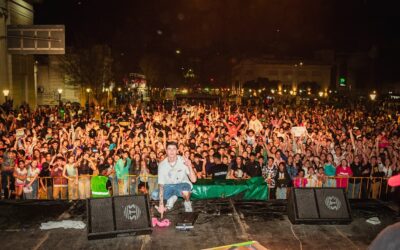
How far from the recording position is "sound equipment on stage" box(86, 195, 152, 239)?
6133mm

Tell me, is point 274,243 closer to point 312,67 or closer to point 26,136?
point 26,136

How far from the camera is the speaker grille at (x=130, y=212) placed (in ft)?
20.5

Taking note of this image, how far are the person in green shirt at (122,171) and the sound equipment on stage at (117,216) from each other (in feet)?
10.6

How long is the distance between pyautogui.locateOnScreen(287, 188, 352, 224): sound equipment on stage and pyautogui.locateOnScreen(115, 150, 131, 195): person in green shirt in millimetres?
4427

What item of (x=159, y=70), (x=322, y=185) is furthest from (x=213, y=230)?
(x=159, y=70)

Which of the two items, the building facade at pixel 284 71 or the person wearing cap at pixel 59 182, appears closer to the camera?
the person wearing cap at pixel 59 182

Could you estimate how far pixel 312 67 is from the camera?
293 ft

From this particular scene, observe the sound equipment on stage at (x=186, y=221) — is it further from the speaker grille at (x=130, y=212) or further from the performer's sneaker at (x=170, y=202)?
the speaker grille at (x=130, y=212)

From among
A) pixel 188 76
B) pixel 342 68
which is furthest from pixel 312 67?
pixel 188 76

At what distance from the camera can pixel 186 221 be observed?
→ 6.75 m

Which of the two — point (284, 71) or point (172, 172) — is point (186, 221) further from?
point (284, 71)

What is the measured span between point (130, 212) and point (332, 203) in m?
3.63

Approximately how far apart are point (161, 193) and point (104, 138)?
6.52 metres

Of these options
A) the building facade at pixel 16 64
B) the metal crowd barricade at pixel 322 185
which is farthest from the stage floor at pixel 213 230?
the building facade at pixel 16 64
